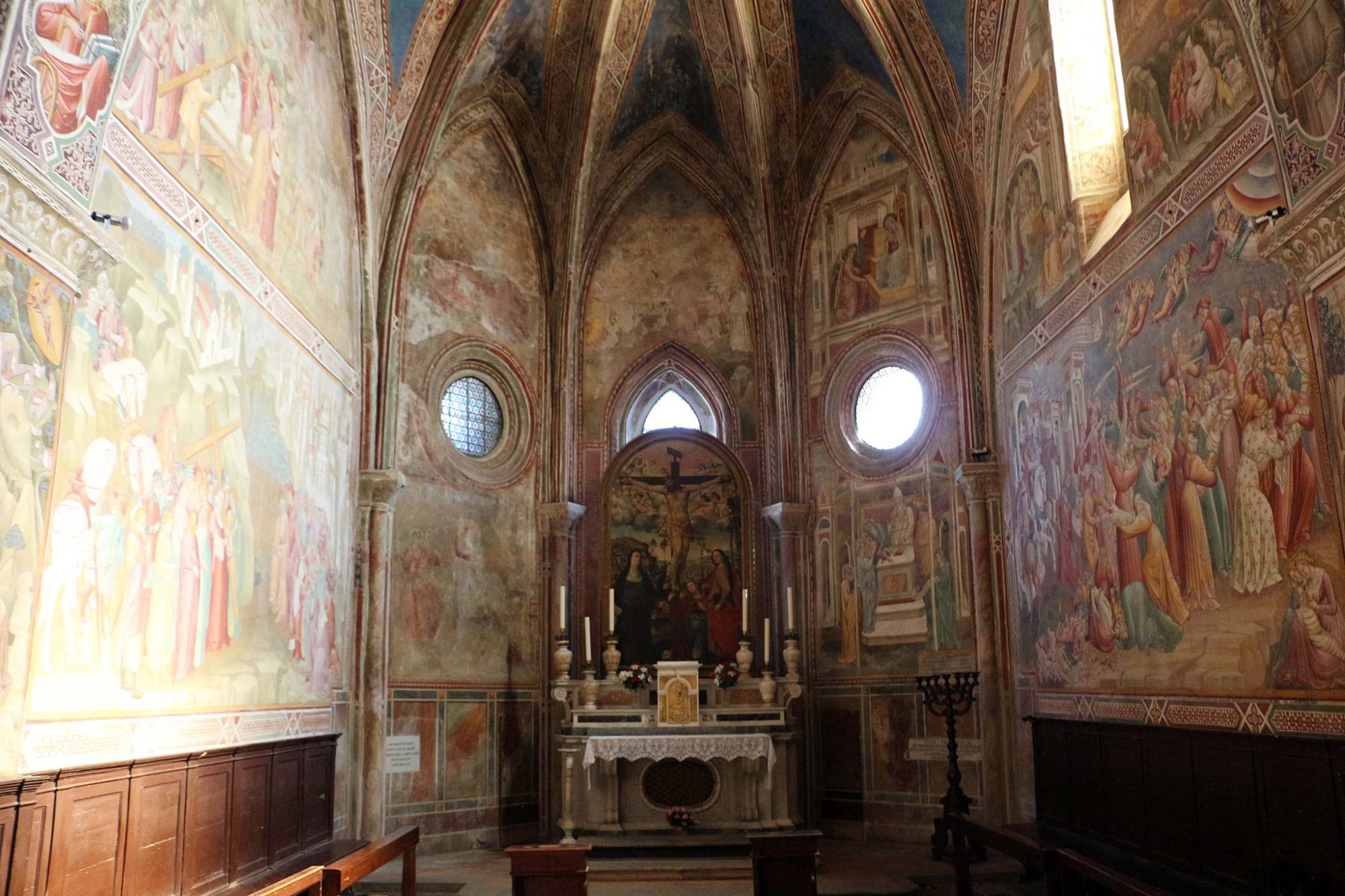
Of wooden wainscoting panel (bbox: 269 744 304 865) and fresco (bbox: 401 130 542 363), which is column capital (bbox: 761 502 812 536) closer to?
fresco (bbox: 401 130 542 363)

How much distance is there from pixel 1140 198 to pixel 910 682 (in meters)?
8.44

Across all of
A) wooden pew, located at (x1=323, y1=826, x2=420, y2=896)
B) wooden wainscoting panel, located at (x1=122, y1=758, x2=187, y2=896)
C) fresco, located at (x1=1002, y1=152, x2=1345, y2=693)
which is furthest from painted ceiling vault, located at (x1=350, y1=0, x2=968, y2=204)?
wooden wainscoting panel, located at (x1=122, y1=758, x2=187, y2=896)

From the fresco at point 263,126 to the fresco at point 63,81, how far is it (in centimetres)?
32

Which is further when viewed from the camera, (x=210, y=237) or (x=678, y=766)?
(x=678, y=766)

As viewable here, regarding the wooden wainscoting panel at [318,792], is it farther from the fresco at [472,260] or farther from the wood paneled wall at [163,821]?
the fresco at [472,260]

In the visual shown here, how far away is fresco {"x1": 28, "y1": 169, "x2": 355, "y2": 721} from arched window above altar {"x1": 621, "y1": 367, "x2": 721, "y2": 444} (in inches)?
290

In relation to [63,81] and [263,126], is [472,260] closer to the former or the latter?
[263,126]

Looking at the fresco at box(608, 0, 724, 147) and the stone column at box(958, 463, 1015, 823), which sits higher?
the fresco at box(608, 0, 724, 147)

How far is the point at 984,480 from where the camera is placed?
15422mm

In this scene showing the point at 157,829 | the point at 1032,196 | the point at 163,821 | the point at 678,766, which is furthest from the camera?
the point at 678,766

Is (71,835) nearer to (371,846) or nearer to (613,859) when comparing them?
(371,846)

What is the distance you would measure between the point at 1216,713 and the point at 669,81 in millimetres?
14104

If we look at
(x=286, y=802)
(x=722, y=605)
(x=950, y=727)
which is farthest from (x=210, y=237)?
(x=950, y=727)

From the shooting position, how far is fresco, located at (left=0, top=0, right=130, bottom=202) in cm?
700
